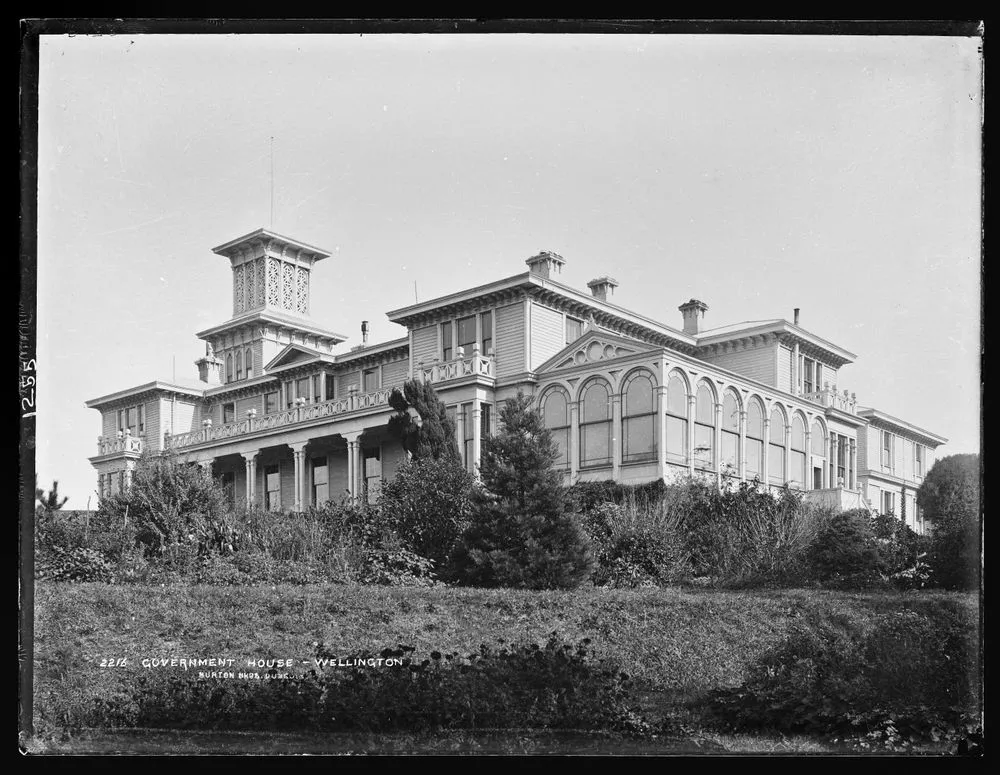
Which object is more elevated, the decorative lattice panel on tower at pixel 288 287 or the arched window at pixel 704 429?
the decorative lattice panel on tower at pixel 288 287

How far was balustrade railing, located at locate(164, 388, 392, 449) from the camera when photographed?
14.2 meters

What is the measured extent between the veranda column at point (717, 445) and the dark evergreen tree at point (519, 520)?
1676 millimetres

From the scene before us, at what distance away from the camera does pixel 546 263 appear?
42.4 ft

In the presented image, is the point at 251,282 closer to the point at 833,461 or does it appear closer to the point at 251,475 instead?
the point at 251,475

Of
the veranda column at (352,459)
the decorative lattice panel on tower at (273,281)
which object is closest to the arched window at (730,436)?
the veranda column at (352,459)

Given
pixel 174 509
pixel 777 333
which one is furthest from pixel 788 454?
pixel 174 509

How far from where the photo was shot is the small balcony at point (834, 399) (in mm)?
13133

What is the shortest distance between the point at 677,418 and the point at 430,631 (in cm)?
356

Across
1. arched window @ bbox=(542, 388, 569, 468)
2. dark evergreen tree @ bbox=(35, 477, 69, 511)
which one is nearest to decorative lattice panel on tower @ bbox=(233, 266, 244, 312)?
dark evergreen tree @ bbox=(35, 477, 69, 511)

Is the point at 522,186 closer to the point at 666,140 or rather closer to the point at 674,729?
the point at 666,140

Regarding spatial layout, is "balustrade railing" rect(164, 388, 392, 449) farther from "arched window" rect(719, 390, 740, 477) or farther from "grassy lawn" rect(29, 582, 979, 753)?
"arched window" rect(719, 390, 740, 477)

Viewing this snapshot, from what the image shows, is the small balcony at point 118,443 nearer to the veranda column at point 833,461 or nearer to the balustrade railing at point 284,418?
the balustrade railing at point 284,418

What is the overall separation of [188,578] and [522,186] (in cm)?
566

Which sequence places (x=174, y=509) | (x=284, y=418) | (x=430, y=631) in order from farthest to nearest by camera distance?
(x=284, y=418) → (x=174, y=509) → (x=430, y=631)
